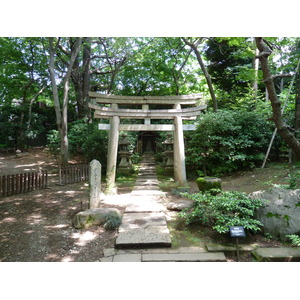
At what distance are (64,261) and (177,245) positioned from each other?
1.71 metres

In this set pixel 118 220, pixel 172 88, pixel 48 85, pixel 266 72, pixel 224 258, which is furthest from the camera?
pixel 48 85

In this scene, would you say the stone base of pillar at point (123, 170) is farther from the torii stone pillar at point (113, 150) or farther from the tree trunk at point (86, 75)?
the tree trunk at point (86, 75)

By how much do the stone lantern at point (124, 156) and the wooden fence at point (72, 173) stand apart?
1670 millimetres

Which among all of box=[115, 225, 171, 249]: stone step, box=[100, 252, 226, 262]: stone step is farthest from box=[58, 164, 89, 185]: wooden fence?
box=[100, 252, 226, 262]: stone step

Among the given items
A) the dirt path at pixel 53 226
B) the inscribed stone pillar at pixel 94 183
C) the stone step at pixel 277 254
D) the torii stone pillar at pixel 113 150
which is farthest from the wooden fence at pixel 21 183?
the stone step at pixel 277 254

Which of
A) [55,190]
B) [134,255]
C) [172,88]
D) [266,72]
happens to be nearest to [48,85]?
[172,88]

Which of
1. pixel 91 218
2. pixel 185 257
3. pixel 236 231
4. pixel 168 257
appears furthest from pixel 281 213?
pixel 91 218

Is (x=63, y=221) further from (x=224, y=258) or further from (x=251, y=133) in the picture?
(x=251, y=133)

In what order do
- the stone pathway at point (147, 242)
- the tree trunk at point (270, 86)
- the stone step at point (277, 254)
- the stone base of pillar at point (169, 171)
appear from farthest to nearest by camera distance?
the stone base of pillar at point (169, 171) → the tree trunk at point (270, 86) → the stone pathway at point (147, 242) → the stone step at point (277, 254)

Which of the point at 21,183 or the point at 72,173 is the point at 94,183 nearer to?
the point at 21,183

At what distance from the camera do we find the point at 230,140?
306 inches

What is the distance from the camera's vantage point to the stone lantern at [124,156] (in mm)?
9278

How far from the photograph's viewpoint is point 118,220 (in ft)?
13.2
